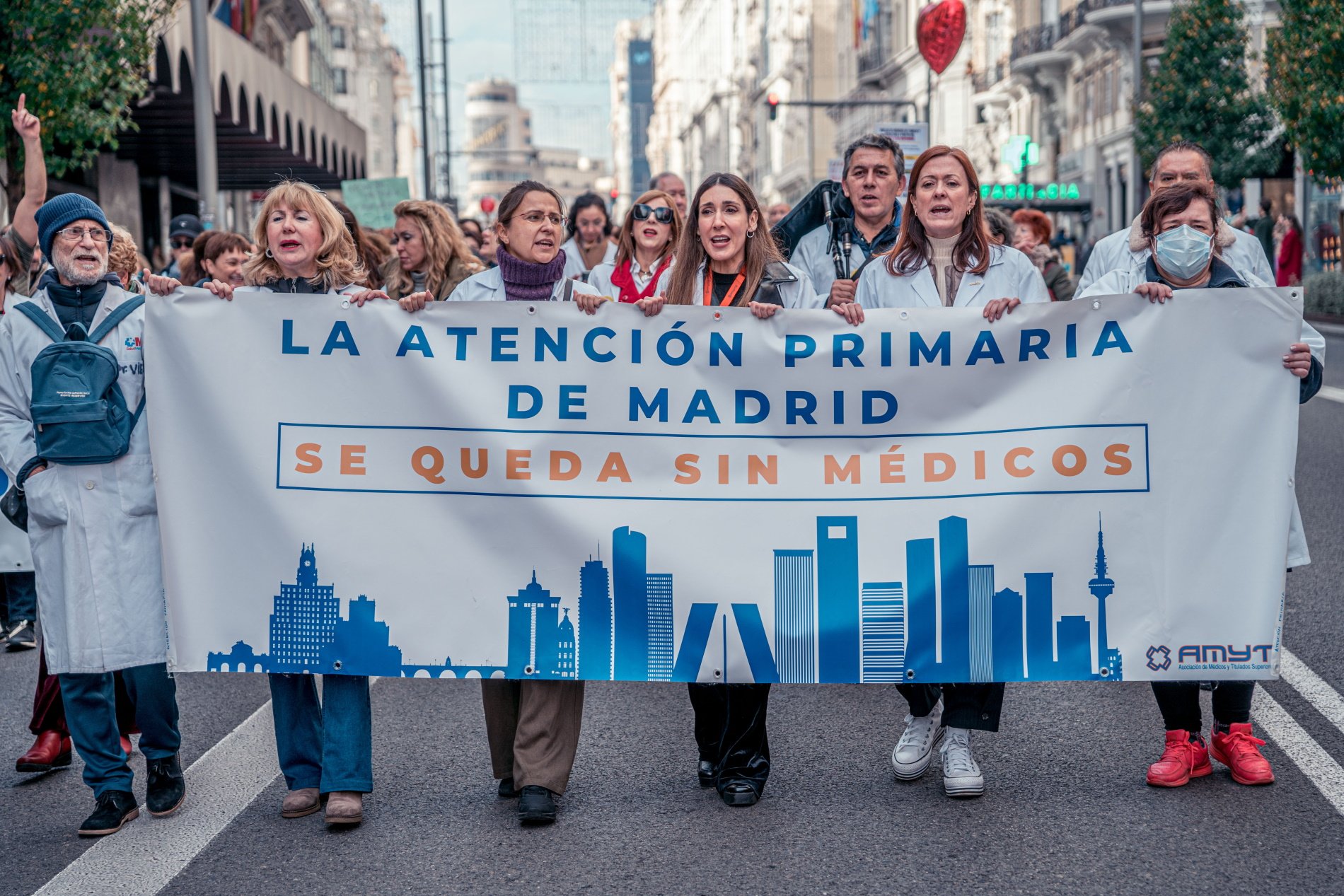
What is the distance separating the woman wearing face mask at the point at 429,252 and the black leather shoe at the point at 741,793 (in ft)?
11.4

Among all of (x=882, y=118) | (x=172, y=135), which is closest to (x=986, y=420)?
(x=172, y=135)

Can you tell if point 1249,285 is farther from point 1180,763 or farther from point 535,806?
point 535,806

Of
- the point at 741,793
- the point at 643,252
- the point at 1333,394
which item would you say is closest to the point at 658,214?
the point at 643,252

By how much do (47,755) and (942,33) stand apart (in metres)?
25.3

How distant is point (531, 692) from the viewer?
16.0 ft

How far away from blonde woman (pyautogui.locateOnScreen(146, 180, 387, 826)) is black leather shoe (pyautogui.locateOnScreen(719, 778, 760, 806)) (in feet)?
3.33

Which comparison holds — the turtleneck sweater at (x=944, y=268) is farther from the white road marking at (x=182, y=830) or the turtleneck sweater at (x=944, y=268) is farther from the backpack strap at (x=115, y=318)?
the white road marking at (x=182, y=830)

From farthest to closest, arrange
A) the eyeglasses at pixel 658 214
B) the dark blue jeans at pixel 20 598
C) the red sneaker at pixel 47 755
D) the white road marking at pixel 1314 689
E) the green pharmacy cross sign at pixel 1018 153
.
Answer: the green pharmacy cross sign at pixel 1018 153 → the dark blue jeans at pixel 20 598 → the eyeglasses at pixel 658 214 → the white road marking at pixel 1314 689 → the red sneaker at pixel 47 755

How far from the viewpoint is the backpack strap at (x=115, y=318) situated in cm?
487

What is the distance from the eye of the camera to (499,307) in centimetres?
503

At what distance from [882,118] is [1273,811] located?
70953 mm

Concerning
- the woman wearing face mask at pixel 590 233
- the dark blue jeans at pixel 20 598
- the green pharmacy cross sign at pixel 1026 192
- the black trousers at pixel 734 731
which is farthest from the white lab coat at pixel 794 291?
the green pharmacy cross sign at pixel 1026 192

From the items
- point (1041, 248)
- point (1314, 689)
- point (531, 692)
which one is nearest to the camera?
point (531, 692)

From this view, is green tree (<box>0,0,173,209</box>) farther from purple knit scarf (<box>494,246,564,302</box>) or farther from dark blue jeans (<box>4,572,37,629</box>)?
purple knit scarf (<box>494,246,564,302</box>)
